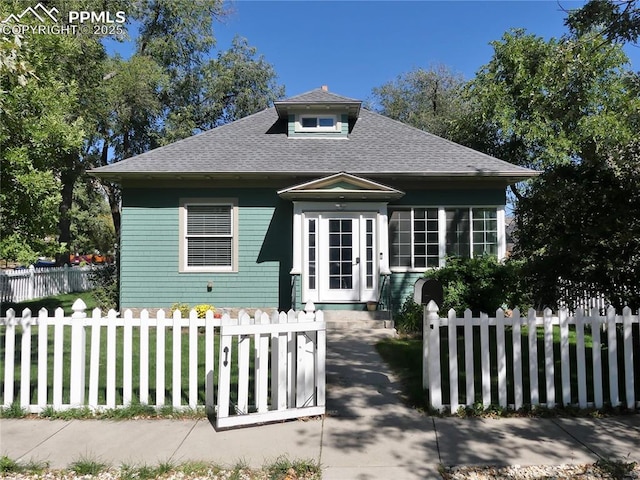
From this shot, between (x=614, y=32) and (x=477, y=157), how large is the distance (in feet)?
16.5

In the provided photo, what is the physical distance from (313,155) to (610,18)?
278 inches

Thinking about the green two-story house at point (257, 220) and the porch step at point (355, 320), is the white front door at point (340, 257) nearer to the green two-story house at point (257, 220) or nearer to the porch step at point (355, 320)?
the porch step at point (355, 320)

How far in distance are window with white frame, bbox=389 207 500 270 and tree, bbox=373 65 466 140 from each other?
798 inches

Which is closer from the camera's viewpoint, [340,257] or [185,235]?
[340,257]

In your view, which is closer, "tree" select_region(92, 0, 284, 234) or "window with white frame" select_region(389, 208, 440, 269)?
"window with white frame" select_region(389, 208, 440, 269)

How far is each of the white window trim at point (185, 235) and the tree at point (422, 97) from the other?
22353 millimetres

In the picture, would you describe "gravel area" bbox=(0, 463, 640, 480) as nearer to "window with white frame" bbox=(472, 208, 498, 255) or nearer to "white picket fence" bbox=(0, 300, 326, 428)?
"white picket fence" bbox=(0, 300, 326, 428)

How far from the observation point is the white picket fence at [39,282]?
1490 centimetres

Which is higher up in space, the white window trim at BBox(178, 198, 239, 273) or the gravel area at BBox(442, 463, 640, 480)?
the white window trim at BBox(178, 198, 239, 273)

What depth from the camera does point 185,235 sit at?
1156cm

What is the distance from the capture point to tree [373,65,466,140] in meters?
31.0

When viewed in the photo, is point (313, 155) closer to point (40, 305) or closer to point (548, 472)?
point (548, 472)

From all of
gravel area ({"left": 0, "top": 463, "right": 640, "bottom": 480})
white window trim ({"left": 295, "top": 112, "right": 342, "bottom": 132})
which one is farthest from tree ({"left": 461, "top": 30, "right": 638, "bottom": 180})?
gravel area ({"left": 0, "top": 463, "right": 640, "bottom": 480})

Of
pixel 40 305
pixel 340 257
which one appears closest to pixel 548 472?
pixel 340 257
